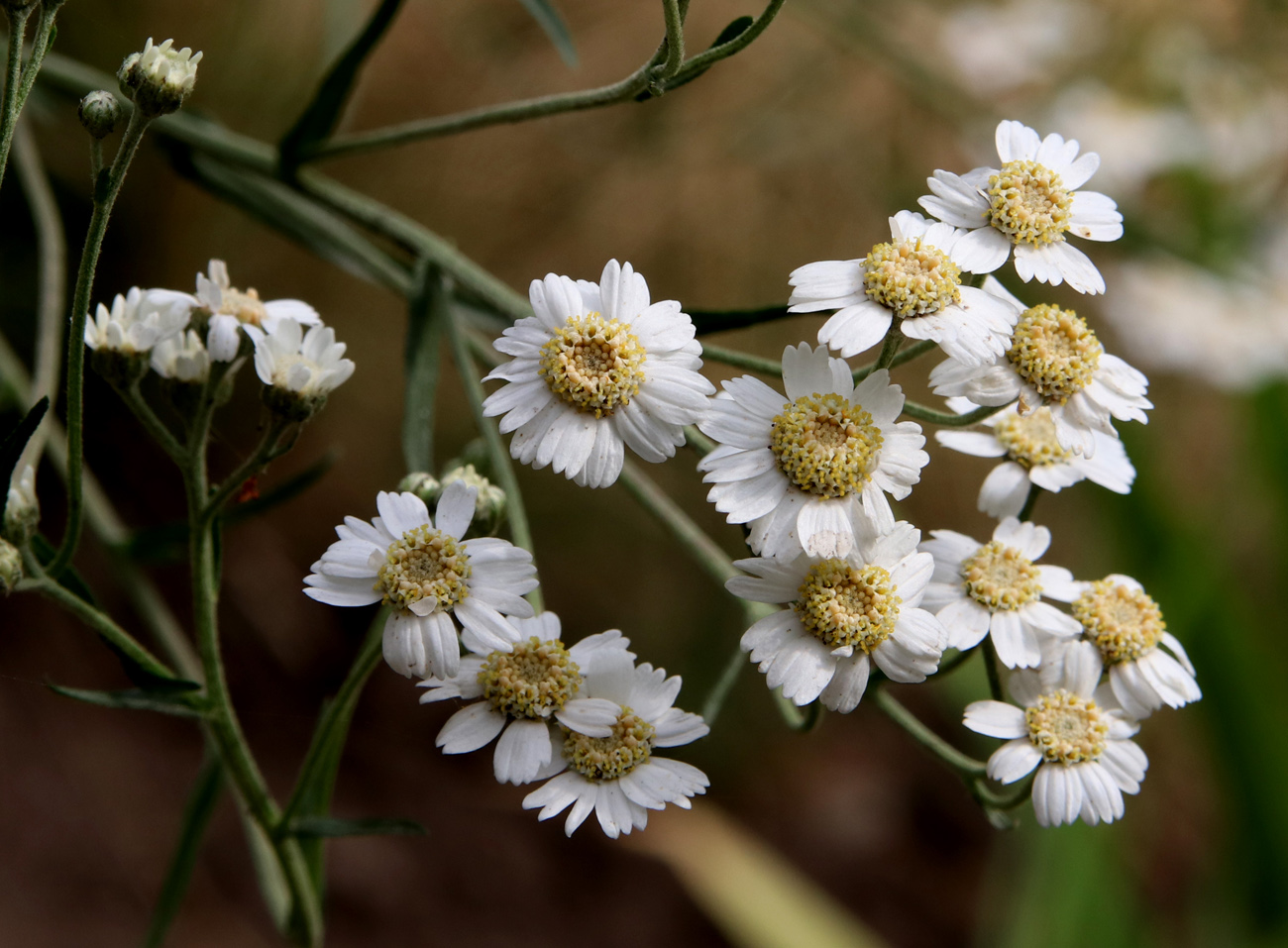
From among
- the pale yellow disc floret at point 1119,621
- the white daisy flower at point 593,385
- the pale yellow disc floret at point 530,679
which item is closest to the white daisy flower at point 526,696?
the pale yellow disc floret at point 530,679

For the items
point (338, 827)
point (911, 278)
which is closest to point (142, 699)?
point (338, 827)

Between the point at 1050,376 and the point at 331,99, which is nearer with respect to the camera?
the point at 1050,376

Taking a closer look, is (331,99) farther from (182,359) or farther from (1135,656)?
(1135,656)

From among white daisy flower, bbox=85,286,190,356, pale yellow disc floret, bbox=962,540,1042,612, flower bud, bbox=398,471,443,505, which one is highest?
white daisy flower, bbox=85,286,190,356

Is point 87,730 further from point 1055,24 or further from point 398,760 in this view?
point 1055,24

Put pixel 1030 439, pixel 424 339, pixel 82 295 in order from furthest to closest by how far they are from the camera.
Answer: pixel 424 339 < pixel 1030 439 < pixel 82 295

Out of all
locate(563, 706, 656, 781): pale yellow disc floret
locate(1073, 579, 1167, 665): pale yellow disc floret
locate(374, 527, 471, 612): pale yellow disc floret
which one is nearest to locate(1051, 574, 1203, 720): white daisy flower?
locate(1073, 579, 1167, 665): pale yellow disc floret

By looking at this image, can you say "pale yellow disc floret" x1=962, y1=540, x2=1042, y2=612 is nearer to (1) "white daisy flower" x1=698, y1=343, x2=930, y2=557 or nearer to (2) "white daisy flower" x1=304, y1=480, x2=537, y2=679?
(1) "white daisy flower" x1=698, y1=343, x2=930, y2=557
